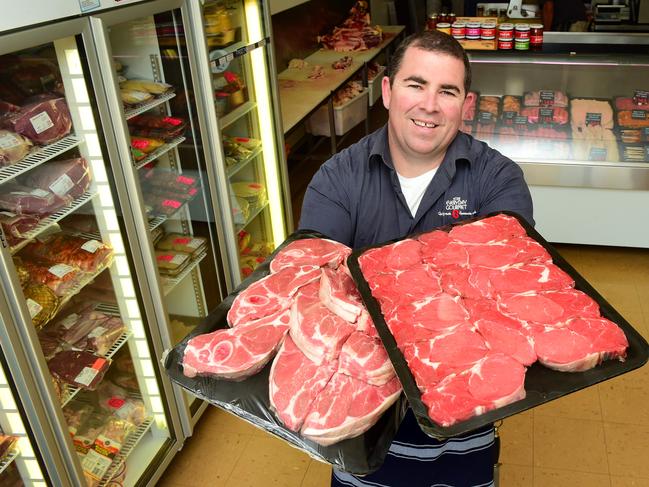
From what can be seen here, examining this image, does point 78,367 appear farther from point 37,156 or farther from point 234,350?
point 234,350

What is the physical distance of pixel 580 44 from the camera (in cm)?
439

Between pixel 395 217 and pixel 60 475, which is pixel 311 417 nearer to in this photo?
pixel 395 217

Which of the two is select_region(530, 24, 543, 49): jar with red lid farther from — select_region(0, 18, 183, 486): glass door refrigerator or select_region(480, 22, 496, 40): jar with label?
select_region(0, 18, 183, 486): glass door refrigerator

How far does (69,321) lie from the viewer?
2574mm

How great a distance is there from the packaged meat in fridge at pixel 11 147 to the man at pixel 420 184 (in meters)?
0.99

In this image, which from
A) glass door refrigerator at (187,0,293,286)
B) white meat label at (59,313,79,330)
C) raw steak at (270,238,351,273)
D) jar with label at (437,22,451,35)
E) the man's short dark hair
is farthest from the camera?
jar with label at (437,22,451,35)

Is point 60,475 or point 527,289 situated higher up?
point 527,289

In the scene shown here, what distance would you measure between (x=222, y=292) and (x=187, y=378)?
206cm

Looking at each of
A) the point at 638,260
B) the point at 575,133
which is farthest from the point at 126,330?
the point at 638,260

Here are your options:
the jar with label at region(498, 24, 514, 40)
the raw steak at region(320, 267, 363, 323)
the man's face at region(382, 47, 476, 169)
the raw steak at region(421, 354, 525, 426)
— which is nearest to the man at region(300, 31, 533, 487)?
the man's face at region(382, 47, 476, 169)

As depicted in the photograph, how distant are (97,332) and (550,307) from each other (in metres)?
1.89

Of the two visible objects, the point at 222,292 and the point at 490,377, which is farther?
the point at 222,292

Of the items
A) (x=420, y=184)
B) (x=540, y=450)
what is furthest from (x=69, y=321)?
(x=540, y=450)

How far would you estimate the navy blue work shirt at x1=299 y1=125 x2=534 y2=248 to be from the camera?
203cm
